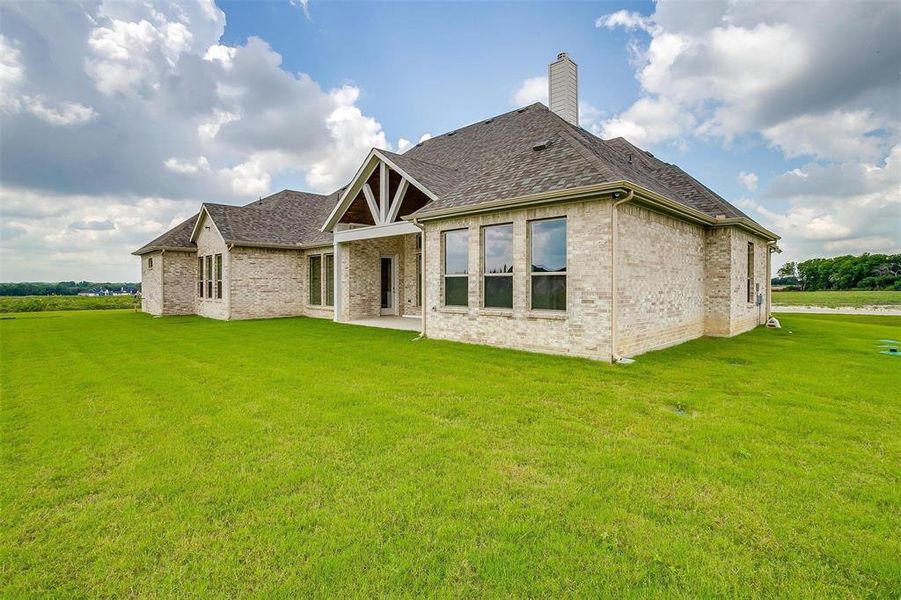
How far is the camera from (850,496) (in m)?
3.11

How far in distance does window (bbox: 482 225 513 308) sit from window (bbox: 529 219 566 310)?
601 mm

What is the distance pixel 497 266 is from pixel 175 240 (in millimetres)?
18381

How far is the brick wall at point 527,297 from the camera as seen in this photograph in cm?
809

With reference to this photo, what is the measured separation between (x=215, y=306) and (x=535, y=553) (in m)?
19.5

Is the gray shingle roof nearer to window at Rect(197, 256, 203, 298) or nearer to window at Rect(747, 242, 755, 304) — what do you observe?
window at Rect(197, 256, 203, 298)

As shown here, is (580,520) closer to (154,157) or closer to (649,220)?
(649,220)

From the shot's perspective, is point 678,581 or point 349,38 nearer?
point 678,581

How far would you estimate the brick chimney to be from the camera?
15.4 metres

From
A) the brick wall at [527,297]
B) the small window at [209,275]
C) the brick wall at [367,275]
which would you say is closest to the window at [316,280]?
the brick wall at [367,275]

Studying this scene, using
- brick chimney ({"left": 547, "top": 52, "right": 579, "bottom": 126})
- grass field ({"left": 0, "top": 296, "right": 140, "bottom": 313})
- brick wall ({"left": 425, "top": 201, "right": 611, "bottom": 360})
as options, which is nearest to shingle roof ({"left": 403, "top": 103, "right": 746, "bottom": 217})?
brick wall ({"left": 425, "top": 201, "right": 611, "bottom": 360})

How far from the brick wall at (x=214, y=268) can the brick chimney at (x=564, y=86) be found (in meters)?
14.5

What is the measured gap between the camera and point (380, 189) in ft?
45.1

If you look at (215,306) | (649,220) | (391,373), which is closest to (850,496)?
(391,373)

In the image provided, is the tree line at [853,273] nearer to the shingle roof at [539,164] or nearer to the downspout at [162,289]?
the shingle roof at [539,164]
